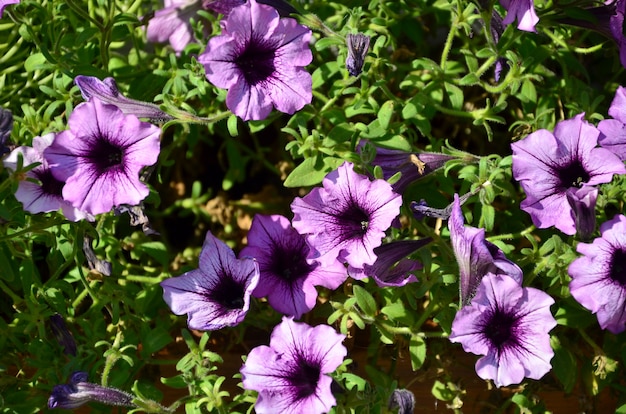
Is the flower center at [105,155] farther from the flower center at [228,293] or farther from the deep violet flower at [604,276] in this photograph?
the deep violet flower at [604,276]

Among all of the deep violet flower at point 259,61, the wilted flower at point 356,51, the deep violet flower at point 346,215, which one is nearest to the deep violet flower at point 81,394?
the deep violet flower at point 346,215

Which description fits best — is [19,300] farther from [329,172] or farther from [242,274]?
[329,172]

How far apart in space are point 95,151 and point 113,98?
104mm

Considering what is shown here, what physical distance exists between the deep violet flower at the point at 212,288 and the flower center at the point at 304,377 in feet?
0.46

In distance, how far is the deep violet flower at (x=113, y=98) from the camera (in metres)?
1.57

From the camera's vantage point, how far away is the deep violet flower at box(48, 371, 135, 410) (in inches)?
58.2

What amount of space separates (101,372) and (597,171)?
3.34 ft

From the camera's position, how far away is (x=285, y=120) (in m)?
2.13

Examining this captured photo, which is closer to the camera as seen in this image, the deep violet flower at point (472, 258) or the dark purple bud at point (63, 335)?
the deep violet flower at point (472, 258)

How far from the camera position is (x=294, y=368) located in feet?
4.89

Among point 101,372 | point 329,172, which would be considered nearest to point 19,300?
point 101,372

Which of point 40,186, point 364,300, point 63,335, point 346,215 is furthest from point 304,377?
point 40,186

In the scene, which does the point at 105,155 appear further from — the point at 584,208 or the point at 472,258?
the point at 584,208

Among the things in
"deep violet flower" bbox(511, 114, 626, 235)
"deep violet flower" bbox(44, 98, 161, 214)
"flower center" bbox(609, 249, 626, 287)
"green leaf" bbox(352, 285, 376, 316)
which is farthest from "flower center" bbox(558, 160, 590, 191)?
"deep violet flower" bbox(44, 98, 161, 214)
